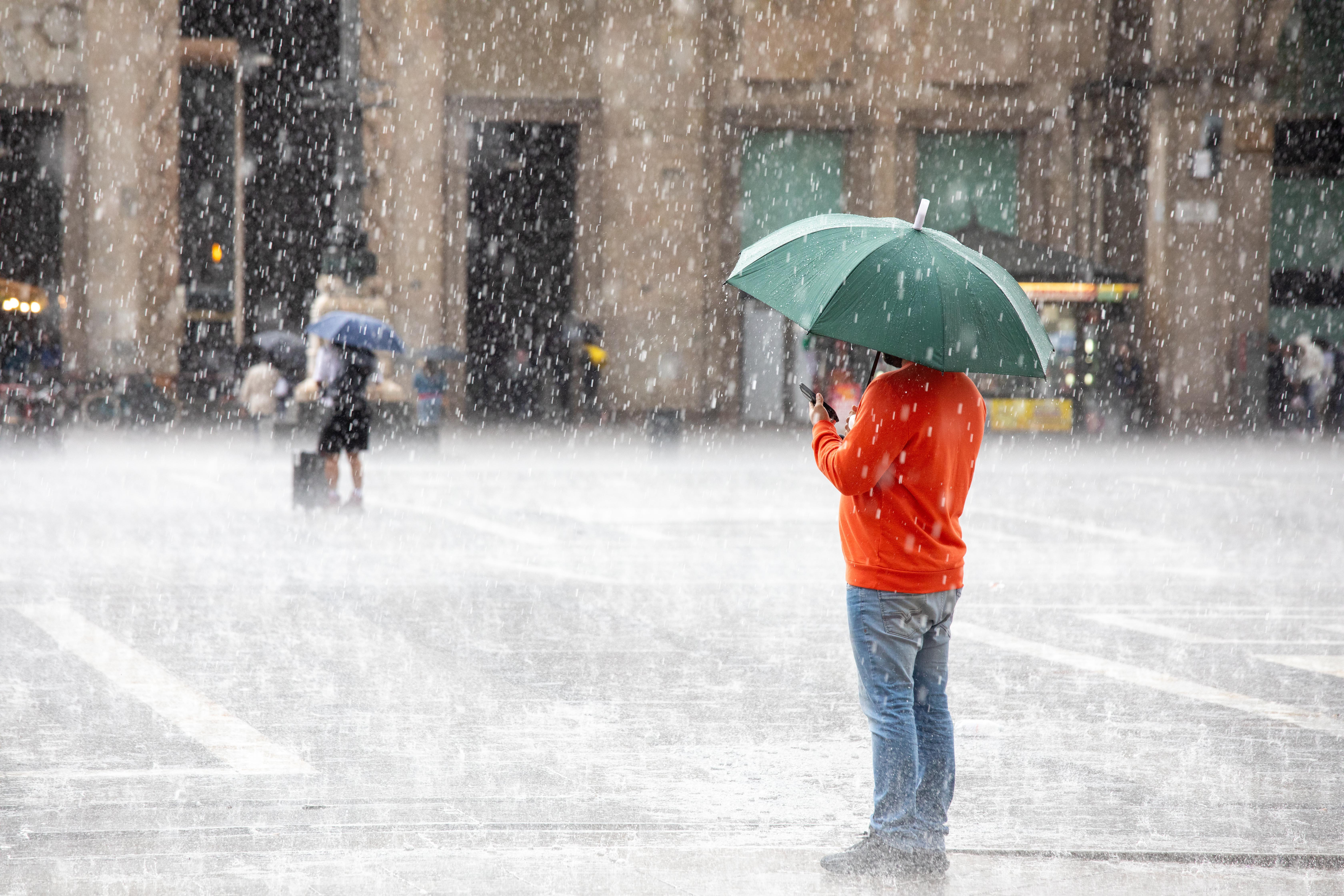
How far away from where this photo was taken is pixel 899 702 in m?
5.32

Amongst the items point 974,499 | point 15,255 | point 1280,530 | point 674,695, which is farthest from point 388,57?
point 674,695

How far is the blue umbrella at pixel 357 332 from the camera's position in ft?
53.3

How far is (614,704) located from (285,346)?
941 inches

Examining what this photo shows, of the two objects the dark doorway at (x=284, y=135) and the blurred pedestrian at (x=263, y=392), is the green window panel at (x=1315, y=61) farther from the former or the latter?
the blurred pedestrian at (x=263, y=392)

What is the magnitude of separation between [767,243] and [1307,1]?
35.3 metres

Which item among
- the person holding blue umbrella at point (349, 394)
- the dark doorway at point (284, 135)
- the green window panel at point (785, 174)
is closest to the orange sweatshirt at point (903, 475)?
the person holding blue umbrella at point (349, 394)

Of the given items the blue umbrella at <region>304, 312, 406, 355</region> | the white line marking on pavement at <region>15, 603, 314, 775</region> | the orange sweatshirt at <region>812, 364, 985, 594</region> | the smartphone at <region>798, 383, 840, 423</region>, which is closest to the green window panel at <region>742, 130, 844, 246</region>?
the blue umbrella at <region>304, 312, 406, 355</region>

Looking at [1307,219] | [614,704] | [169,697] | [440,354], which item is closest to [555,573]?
[614,704]

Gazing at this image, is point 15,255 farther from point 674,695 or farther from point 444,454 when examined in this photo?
point 674,695

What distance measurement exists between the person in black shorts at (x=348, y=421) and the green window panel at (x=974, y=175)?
961 inches

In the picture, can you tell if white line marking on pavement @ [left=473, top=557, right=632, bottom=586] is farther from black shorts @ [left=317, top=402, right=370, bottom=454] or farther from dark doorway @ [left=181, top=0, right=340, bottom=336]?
dark doorway @ [left=181, top=0, right=340, bottom=336]

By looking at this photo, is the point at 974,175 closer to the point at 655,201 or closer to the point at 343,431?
the point at 655,201

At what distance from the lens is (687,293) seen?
38.0 m

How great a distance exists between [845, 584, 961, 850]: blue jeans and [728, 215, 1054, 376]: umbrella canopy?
67 centimetres
